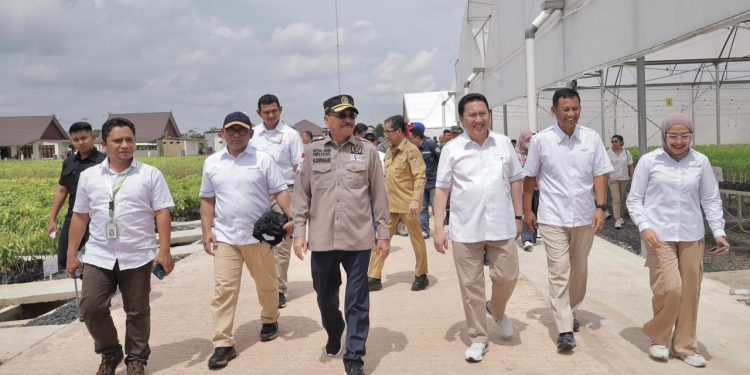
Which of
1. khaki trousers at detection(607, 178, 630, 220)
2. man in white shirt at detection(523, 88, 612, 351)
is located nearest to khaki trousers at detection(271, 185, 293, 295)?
man in white shirt at detection(523, 88, 612, 351)

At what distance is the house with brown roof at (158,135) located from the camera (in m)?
61.1

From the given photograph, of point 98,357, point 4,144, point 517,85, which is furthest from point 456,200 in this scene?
point 4,144

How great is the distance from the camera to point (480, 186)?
400 cm

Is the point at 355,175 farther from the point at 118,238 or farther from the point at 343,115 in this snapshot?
the point at 118,238

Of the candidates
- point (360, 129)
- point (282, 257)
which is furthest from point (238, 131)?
point (360, 129)

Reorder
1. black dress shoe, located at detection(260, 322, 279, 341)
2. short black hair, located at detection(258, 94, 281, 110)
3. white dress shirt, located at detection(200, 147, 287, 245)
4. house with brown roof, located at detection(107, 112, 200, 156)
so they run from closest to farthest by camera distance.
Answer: white dress shirt, located at detection(200, 147, 287, 245) < black dress shoe, located at detection(260, 322, 279, 341) < short black hair, located at detection(258, 94, 281, 110) < house with brown roof, located at detection(107, 112, 200, 156)

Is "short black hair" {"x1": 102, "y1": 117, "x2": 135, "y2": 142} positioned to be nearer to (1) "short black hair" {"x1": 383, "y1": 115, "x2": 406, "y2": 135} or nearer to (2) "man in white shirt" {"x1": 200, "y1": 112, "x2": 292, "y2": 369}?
(2) "man in white shirt" {"x1": 200, "y1": 112, "x2": 292, "y2": 369}

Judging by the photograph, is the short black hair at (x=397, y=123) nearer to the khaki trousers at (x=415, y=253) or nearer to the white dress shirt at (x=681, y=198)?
the khaki trousers at (x=415, y=253)

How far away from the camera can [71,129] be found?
496cm

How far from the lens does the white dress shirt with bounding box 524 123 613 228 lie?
4230 millimetres

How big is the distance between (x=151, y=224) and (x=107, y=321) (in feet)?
2.31

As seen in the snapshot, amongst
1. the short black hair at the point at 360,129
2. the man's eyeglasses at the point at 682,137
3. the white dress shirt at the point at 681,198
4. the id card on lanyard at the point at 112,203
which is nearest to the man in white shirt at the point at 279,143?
the id card on lanyard at the point at 112,203

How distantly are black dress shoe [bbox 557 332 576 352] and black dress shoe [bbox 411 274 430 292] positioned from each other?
2.12 meters

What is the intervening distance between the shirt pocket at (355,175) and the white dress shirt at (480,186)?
53cm
